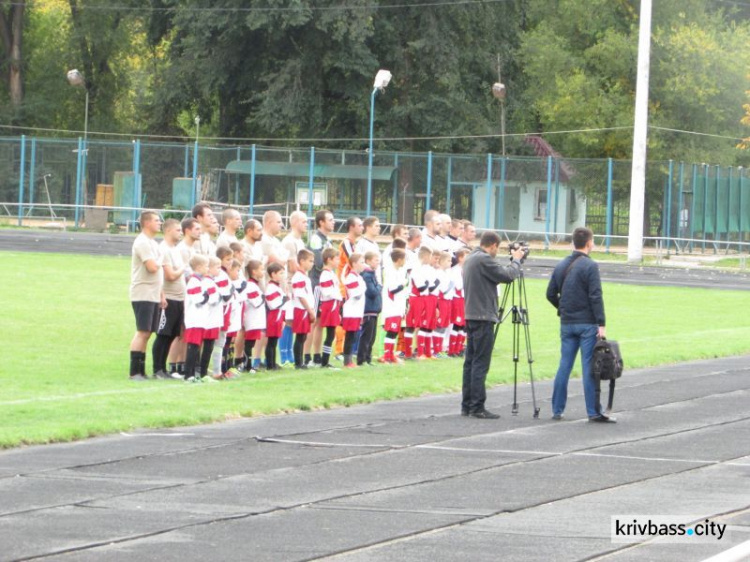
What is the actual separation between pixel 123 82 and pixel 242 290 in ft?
205

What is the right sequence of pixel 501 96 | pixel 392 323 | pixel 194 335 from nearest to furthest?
pixel 194 335 → pixel 392 323 → pixel 501 96

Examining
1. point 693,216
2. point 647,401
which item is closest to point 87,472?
point 647,401

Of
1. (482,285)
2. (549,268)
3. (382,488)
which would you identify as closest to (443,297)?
(482,285)

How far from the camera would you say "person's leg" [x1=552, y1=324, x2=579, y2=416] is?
13930 mm

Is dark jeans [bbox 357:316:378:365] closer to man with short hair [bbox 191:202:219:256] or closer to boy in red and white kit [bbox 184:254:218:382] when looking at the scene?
man with short hair [bbox 191:202:219:256]

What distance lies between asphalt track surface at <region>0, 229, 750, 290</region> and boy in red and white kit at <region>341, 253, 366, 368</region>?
19900 millimetres

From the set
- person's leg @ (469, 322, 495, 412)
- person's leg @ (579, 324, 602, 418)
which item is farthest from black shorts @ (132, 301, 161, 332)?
person's leg @ (579, 324, 602, 418)

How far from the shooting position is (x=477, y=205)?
176 ft

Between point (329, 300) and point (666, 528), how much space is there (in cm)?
955

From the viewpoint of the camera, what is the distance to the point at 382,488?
9938 millimetres

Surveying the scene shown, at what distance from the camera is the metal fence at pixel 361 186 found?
52344mm

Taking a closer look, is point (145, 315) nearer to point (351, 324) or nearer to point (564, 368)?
point (351, 324)

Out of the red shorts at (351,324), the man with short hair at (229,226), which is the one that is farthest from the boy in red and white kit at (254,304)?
the red shorts at (351,324)

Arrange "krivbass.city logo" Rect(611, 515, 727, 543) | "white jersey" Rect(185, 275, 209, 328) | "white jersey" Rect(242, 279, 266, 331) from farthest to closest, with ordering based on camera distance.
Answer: "white jersey" Rect(242, 279, 266, 331), "white jersey" Rect(185, 275, 209, 328), "krivbass.city logo" Rect(611, 515, 727, 543)
